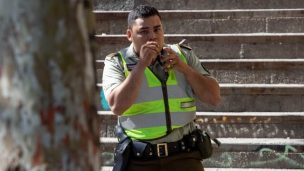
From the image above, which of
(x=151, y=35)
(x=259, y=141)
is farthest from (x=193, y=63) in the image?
(x=259, y=141)

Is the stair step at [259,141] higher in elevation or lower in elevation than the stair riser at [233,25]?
lower

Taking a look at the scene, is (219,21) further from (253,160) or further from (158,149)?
(158,149)

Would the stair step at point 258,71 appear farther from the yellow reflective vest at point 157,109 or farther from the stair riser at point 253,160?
the yellow reflective vest at point 157,109

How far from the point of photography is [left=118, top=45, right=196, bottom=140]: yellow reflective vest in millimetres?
3824

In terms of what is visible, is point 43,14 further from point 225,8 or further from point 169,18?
point 225,8

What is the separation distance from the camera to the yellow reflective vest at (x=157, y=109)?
12.5ft

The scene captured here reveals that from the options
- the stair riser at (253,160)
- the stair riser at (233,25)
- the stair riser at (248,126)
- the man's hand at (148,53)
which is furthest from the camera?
the stair riser at (233,25)

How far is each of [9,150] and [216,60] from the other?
5.84 meters

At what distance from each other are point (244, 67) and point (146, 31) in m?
3.77

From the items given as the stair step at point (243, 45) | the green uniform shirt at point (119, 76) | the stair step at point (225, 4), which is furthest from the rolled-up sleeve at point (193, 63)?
the stair step at point (225, 4)

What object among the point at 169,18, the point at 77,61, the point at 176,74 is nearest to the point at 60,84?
the point at 77,61

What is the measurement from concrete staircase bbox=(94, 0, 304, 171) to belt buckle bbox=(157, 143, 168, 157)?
108 inches

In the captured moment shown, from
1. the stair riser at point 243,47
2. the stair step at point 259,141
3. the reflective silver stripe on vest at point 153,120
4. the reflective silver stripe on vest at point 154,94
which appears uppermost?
the reflective silver stripe on vest at point 154,94

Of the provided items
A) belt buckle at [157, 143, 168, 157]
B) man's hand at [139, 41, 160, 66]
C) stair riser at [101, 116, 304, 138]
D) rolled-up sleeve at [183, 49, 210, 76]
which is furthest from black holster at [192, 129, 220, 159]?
stair riser at [101, 116, 304, 138]
